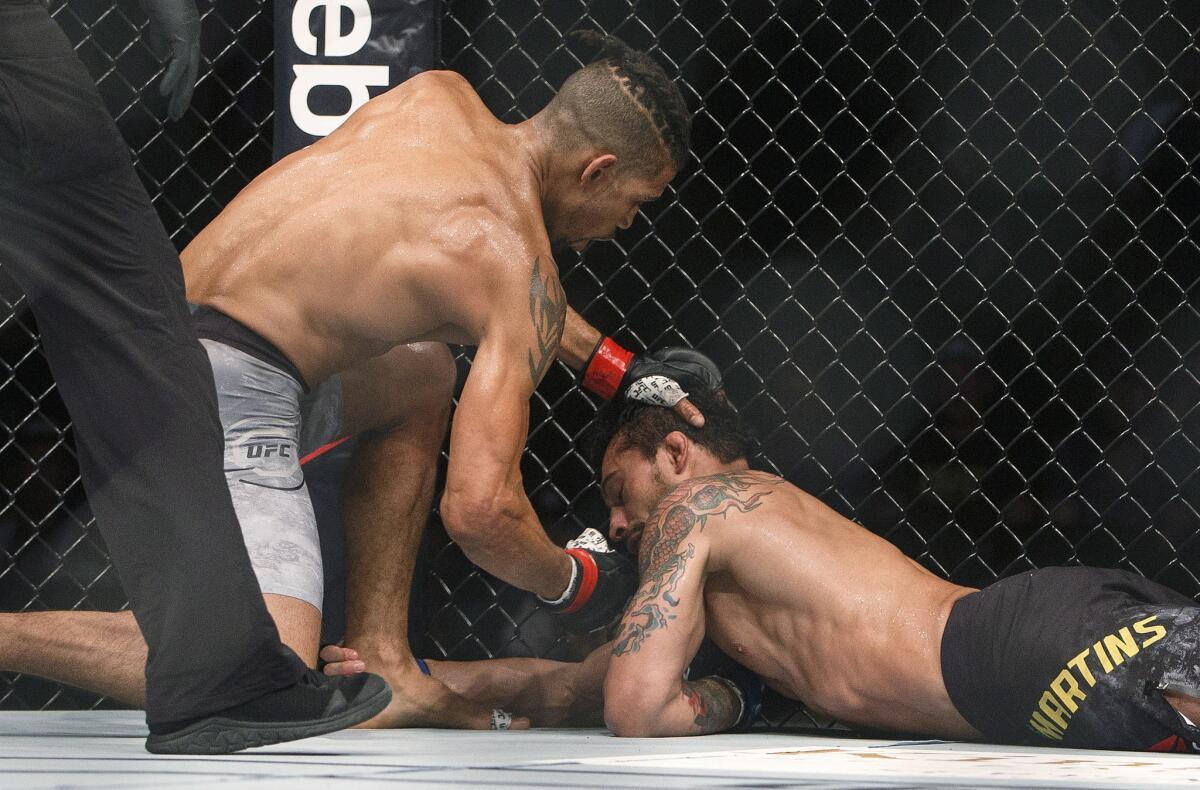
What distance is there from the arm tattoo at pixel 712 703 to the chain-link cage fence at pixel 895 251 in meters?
1.12

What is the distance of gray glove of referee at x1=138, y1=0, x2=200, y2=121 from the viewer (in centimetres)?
139

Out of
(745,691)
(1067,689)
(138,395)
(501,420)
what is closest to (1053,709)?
(1067,689)

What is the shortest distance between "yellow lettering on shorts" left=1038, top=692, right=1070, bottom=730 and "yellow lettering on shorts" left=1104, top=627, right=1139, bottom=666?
0.10 m

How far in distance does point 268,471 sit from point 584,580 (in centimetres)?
53

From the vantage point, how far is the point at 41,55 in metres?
1.08

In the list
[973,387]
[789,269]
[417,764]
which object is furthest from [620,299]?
[417,764]

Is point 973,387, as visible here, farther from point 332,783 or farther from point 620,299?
point 332,783

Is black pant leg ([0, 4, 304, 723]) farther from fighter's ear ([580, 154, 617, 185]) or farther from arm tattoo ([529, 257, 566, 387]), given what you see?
fighter's ear ([580, 154, 617, 185])

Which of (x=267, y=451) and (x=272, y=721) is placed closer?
(x=272, y=721)

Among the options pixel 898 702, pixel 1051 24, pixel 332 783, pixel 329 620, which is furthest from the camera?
pixel 1051 24

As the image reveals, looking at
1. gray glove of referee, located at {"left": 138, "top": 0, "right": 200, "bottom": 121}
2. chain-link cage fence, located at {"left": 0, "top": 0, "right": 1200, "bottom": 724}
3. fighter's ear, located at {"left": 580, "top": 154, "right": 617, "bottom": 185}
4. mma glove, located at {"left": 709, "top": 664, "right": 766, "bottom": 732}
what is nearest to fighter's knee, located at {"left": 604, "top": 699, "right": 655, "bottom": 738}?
mma glove, located at {"left": 709, "top": 664, "right": 766, "bottom": 732}

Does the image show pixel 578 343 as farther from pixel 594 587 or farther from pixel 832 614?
pixel 832 614

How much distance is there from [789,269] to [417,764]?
221 cm

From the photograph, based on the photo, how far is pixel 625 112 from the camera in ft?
6.48
